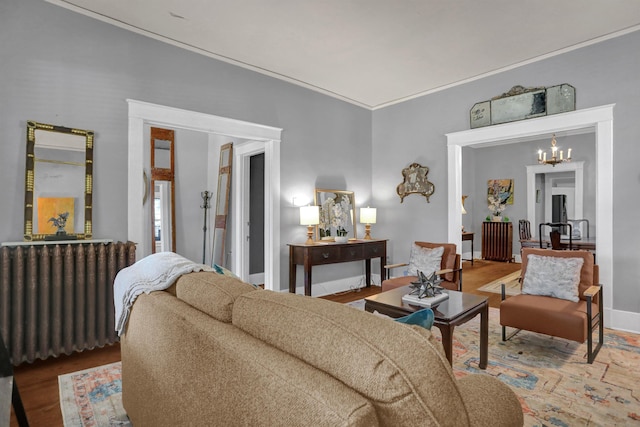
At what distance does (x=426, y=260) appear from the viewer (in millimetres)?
4129

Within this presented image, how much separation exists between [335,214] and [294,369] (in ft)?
14.5

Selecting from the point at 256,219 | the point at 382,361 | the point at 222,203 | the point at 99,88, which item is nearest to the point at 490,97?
the point at 256,219

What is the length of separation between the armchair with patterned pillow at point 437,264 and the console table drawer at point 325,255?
2.69ft

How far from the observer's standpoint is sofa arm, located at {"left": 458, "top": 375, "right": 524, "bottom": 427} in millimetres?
1032

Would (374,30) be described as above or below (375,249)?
above

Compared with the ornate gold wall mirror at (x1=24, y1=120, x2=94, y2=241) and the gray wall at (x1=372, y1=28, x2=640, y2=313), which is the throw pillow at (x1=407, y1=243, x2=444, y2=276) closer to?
the gray wall at (x1=372, y1=28, x2=640, y2=313)

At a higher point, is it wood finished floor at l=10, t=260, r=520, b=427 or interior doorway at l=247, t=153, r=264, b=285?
interior doorway at l=247, t=153, r=264, b=285

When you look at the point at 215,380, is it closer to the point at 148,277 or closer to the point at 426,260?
the point at 148,277

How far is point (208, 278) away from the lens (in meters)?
1.48

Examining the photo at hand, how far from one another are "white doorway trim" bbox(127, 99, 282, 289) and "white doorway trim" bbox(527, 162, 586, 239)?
6576mm

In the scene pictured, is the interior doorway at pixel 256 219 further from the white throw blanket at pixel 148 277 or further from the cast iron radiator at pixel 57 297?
the white throw blanket at pixel 148 277

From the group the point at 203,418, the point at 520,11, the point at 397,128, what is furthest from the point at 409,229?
the point at 203,418

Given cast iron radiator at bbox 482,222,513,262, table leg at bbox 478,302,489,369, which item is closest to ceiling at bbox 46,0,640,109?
table leg at bbox 478,302,489,369

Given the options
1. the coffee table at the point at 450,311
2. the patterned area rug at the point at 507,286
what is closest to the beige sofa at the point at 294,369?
the coffee table at the point at 450,311
